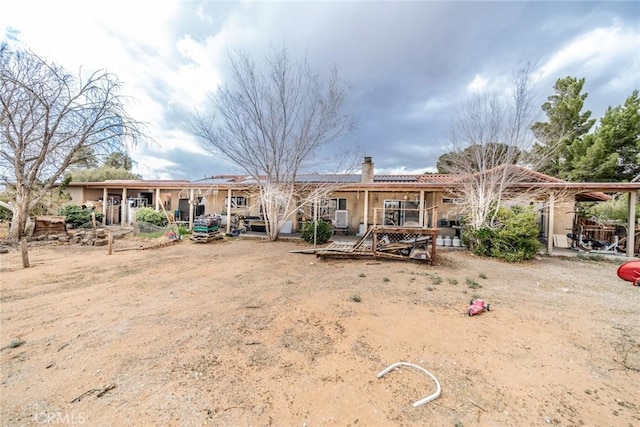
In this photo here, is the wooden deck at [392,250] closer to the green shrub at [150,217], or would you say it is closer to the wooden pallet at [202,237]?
the wooden pallet at [202,237]

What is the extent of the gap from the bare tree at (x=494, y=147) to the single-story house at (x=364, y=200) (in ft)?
2.25

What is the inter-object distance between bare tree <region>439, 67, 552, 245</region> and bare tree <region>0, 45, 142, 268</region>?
13216 millimetres

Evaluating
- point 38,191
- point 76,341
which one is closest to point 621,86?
point 76,341

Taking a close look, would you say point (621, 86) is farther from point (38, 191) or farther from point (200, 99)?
point (38, 191)

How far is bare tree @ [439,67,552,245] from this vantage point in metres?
8.59

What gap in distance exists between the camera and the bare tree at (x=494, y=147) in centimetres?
859

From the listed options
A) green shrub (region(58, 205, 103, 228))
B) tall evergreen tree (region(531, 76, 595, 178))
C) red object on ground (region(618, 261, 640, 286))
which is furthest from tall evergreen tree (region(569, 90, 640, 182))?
green shrub (region(58, 205, 103, 228))

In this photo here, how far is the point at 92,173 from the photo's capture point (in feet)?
75.6

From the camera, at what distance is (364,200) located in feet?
39.9

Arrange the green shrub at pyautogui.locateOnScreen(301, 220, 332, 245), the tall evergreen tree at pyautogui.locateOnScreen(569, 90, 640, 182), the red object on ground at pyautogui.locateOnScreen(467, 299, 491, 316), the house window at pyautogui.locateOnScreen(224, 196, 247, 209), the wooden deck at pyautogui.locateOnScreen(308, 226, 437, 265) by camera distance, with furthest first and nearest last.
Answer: the tall evergreen tree at pyautogui.locateOnScreen(569, 90, 640, 182)
the house window at pyautogui.locateOnScreen(224, 196, 247, 209)
the green shrub at pyautogui.locateOnScreen(301, 220, 332, 245)
the wooden deck at pyautogui.locateOnScreen(308, 226, 437, 265)
the red object on ground at pyautogui.locateOnScreen(467, 299, 491, 316)

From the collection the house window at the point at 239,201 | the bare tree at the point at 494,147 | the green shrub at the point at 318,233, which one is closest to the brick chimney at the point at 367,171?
the green shrub at the point at 318,233

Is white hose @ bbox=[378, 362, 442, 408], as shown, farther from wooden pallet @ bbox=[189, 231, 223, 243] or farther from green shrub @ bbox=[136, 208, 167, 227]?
green shrub @ bbox=[136, 208, 167, 227]

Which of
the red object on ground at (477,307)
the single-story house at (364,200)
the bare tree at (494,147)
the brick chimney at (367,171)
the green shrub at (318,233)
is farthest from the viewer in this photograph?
the brick chimney at (367,171)

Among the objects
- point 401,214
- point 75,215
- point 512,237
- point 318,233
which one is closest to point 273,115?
point 318,233
